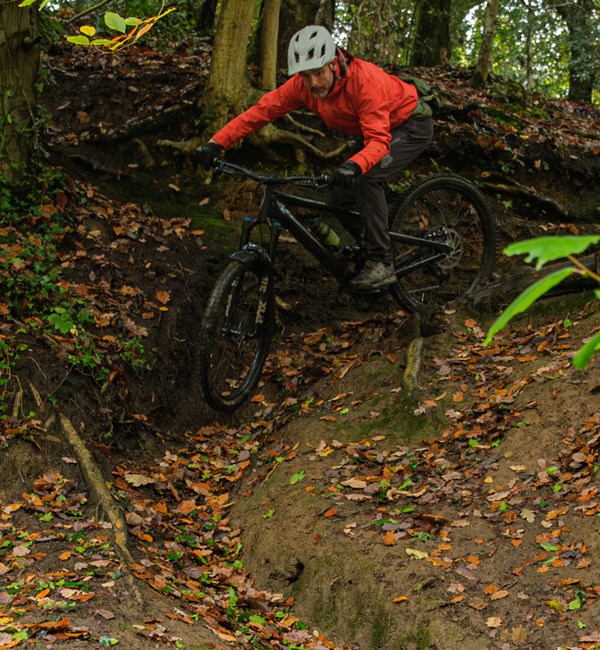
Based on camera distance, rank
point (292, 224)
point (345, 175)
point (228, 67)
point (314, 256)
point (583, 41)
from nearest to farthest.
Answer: point (345, 175) → point (292, 224) → point (314, 256) → point (228, 67) → point (583, 41)

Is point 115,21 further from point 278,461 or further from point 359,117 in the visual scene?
point 278,461

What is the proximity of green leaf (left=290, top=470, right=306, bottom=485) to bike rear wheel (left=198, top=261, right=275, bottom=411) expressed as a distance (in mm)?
1089

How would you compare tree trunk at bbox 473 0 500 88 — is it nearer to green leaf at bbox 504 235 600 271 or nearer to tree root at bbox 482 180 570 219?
tree root at bbox 482 180 570 219

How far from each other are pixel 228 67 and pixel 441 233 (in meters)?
3.45

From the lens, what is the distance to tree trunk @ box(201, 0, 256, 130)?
9969 millimetres

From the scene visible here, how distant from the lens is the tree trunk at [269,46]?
34.6 feet

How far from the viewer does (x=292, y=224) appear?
746cm

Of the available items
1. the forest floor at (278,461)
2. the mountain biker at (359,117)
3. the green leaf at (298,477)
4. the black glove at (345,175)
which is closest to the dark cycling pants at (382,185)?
the mountain biker at (359,117)

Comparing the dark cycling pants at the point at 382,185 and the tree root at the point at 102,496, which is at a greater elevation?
the dark cycling pants at the point at 382,185

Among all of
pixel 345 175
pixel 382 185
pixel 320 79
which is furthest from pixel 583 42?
pixel 345 175

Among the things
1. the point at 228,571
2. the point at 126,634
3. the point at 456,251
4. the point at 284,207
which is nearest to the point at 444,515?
the point at 228,571

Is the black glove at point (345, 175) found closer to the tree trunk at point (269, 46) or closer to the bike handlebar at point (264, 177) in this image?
the bike handlebar at point (264, 177)

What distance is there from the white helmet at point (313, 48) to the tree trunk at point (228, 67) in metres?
3.55

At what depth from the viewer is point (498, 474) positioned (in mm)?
5918
